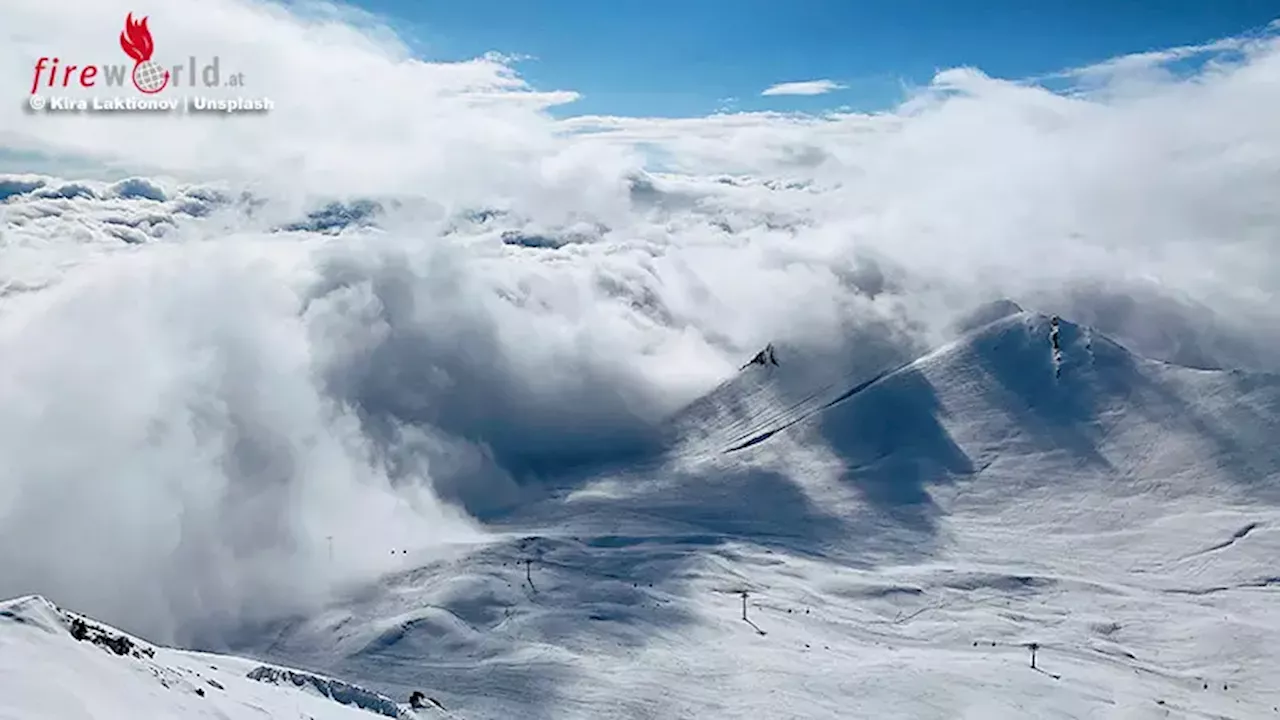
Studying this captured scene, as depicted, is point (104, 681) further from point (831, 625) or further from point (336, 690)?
point (831, 625)

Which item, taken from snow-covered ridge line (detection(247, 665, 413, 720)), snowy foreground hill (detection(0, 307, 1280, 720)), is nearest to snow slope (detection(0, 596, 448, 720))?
snowy foreground hill (detection(0, 307, 1280, 720))

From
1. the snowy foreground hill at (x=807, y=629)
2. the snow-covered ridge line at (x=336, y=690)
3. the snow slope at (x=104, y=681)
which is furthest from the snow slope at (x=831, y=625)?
the snow slope at (x=104, y=681)

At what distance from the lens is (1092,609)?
162375 mm

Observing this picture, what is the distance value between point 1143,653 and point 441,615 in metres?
93.5

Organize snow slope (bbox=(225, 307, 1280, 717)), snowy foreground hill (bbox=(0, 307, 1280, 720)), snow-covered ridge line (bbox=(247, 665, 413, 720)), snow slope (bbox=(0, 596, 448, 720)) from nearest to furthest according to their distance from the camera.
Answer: snow slope (bbox=(0, 596, 448, 720)), snow-covered ridge line (bbox=(247, 665, 413, 720)), snowy foreground hill (bbox=(0, 307, 1280, 720)), snow slope (bbox=(225, 307, 1280, 717))

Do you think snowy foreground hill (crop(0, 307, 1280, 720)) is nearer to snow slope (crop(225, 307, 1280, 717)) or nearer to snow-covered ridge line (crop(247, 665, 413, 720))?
snow-covered ridge line (crop(247, 665, 413, 720))

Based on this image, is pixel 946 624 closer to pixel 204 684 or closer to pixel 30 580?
pixel 204 684

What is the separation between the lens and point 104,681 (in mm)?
59250

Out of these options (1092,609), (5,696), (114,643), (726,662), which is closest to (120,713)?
(5,696)

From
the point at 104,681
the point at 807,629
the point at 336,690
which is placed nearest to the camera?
the point at 104,681

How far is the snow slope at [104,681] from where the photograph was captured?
53188 mm

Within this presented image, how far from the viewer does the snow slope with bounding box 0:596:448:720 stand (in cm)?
5319

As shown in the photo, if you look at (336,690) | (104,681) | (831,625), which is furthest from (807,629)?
(104,681)

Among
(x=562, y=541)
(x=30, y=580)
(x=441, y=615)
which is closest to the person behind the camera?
(x=441, y=615)
